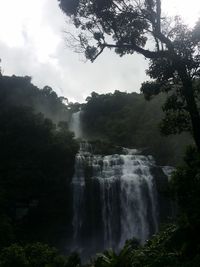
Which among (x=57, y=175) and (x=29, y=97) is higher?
(x=29, y=97)

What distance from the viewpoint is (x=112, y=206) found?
4219cm

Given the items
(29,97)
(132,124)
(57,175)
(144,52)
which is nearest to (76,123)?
(132,124)

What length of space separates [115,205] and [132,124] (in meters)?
24.7

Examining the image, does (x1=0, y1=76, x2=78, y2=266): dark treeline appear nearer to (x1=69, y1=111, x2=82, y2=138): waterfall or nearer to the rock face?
the rock face

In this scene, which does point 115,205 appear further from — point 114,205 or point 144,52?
point 144,52

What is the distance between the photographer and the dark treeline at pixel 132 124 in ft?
181

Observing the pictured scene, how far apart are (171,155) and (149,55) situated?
123 ft

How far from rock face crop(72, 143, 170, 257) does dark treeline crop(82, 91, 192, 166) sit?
9.32 meters

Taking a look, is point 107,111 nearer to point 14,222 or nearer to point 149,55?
point 14,222

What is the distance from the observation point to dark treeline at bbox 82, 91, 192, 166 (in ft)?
181

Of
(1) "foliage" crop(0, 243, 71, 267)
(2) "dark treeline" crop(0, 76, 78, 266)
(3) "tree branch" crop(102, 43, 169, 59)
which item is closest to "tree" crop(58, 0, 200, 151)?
(3) "tree branch" crop(102, 43, 169, 59)

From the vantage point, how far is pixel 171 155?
54375 mm

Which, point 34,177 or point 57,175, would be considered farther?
point 57,175

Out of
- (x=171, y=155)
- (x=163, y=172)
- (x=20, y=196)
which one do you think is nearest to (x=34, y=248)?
(x=20, y=196)
